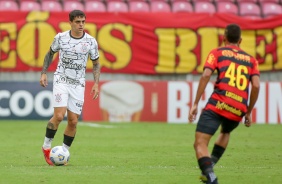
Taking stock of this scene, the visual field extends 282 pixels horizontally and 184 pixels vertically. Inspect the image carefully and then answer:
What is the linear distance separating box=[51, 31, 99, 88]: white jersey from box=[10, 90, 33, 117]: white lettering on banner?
9.27m

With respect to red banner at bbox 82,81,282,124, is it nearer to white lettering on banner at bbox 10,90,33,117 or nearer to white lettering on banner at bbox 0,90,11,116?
white lettering on banner at bbox 10,90,33,117

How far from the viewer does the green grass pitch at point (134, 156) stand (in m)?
10.9

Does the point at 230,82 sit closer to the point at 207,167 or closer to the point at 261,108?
the point at 207,167

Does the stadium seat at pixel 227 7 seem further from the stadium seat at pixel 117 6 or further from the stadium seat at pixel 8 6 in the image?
Answer: the stadium seat at pixel 8 6

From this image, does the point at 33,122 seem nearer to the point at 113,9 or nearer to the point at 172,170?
the point at 113,9

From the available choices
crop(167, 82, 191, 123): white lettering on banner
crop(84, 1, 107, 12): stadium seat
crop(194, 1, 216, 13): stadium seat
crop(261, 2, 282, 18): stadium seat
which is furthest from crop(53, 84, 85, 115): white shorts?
crop(261, 2, 282, 18): stadium seat

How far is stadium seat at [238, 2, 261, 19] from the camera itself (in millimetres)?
23983

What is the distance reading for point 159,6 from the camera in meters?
23.7

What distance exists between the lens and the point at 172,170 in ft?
38.8

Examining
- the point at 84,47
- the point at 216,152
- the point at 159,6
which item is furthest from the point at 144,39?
the point at 216,152

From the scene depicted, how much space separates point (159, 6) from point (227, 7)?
203cm

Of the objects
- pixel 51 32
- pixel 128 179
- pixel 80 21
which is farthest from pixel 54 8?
pixel 128 179

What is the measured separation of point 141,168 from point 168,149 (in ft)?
11.3

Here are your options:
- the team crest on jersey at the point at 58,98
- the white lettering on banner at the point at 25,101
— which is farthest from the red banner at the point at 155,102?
the team crest on jersey at the point at 58,98
